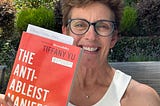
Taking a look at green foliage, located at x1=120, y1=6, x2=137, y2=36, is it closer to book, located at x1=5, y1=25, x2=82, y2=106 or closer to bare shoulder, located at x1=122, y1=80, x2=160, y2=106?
bare shoulder, located at x1=122, y1=80, x2=160, y2=106

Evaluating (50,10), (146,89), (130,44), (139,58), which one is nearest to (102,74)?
(146,89)

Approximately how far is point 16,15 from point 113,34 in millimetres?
6645

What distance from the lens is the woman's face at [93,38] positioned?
5.49 feet

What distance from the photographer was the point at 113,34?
1737 mm

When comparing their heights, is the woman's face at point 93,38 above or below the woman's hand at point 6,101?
above

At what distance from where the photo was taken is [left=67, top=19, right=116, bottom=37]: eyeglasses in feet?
5.54

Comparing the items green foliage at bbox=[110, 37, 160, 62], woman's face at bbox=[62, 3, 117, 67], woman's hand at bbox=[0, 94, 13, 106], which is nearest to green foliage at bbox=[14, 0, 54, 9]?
green foliage at bbox=[110, 37, 160, 62]

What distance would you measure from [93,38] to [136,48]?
18.8 ft

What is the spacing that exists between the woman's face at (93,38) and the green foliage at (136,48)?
17.4ft

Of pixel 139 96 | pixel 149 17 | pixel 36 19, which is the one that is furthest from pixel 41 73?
pixel 149 17

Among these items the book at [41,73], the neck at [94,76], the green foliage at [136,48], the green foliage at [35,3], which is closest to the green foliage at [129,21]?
the green foliage at [136,48]

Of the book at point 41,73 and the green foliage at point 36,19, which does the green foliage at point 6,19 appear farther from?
the book at point 41,73

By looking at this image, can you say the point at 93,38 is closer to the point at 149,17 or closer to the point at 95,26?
the point at 95,26

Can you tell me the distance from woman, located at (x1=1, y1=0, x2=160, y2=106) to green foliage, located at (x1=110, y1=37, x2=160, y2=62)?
5.12 meters
